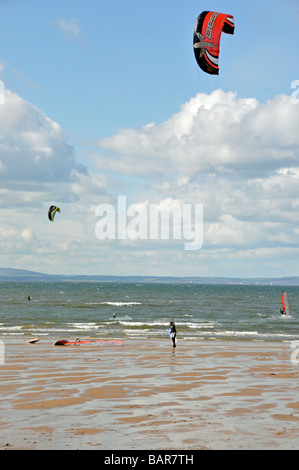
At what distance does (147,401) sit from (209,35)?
1487 cm

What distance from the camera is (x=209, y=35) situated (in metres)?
20.6

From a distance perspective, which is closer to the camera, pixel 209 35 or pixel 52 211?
pixel 209 35

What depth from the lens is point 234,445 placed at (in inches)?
385

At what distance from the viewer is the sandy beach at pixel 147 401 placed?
1020 cm

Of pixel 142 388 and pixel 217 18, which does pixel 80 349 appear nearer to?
pixel 142 388

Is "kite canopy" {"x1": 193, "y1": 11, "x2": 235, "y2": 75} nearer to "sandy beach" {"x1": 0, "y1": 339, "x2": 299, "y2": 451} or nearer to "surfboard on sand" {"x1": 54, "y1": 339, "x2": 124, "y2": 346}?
"sandy beach" {"x1": 0, "y1": 339, "x2": 299, "y2": 451}

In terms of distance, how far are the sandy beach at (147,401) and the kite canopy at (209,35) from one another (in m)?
12.6

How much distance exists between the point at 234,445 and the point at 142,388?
268 inches

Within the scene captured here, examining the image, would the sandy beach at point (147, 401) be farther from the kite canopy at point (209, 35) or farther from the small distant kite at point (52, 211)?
the small distant kite at point (52, 211)

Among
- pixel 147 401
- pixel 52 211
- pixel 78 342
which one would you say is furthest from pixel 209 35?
pixel 52 211

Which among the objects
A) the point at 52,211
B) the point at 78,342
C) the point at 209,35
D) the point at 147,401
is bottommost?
the point at 147,401

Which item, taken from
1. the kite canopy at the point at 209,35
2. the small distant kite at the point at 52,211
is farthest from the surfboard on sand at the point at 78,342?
the kite canopy at the point at 209,35

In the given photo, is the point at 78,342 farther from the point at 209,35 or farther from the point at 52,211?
the point at 209,35
